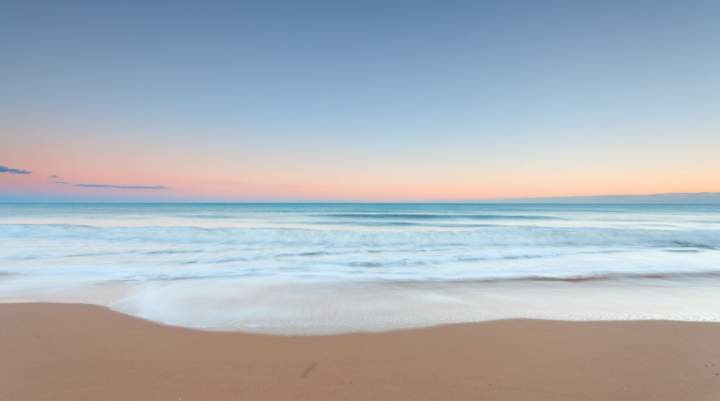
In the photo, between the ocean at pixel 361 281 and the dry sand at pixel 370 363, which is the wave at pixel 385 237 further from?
the dry sand at pixel 370 363

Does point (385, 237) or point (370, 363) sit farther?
point (385, 237)

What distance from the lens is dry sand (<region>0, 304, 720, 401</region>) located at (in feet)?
9.59

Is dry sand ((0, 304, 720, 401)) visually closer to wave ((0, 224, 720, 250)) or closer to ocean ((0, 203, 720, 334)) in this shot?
ocean ((0, 203, 720, 334))

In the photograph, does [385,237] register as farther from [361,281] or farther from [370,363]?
[370,363]

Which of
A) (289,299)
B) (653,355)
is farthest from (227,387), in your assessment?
(653,355)

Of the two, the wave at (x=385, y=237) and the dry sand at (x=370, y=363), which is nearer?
the dry sand at (x=370, y=363)

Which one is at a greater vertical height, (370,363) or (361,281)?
(370,363)

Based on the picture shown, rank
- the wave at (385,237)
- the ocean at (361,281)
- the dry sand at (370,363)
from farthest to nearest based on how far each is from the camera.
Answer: the wave at (385,237) → the ocean at (361,281) → the dry sand at (370,363)

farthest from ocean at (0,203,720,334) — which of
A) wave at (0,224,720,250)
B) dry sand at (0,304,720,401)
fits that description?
dry sand at (0,304,720,401)

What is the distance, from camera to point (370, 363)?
3.42 m

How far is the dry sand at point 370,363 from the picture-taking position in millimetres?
2924

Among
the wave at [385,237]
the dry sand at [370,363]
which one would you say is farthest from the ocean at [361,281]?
the dry sand at [370,363]

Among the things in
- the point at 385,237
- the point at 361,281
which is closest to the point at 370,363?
the point at 361,281

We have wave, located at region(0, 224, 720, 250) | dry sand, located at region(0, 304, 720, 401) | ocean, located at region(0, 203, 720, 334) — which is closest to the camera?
dry sand, located at region(0, 304, 720, 401)
